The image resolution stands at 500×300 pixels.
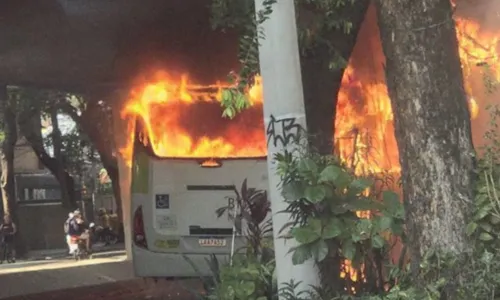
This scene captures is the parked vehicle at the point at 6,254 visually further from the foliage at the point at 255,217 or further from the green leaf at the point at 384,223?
the green leaf at the point at 384,223

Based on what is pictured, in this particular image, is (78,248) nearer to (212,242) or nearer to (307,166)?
(212,242)

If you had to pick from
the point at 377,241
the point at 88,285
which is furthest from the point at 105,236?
the point at 377,241

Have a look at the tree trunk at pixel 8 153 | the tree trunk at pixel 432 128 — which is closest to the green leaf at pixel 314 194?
the tree trunk at pixel 432 128

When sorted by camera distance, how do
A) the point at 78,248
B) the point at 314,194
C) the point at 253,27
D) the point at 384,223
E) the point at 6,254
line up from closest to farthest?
the point at 314,194 → the point at 384,223 → the point at 253,27 → the point at 78,248 → the point at 6,254

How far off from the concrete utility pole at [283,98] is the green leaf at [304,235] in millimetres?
126

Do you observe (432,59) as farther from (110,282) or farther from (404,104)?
(110,282)

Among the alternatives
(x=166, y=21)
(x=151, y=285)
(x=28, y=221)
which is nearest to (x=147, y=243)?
(x=151, y=285)

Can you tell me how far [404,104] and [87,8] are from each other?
8787mm

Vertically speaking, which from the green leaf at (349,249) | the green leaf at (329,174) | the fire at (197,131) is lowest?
the green leaf at (349,249)

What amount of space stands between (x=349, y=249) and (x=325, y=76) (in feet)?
7.05

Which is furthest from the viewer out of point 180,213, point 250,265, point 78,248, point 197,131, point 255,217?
point 78,248

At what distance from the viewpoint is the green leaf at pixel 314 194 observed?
3.64 m

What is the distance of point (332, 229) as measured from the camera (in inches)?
148

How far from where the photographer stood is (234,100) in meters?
4.23
